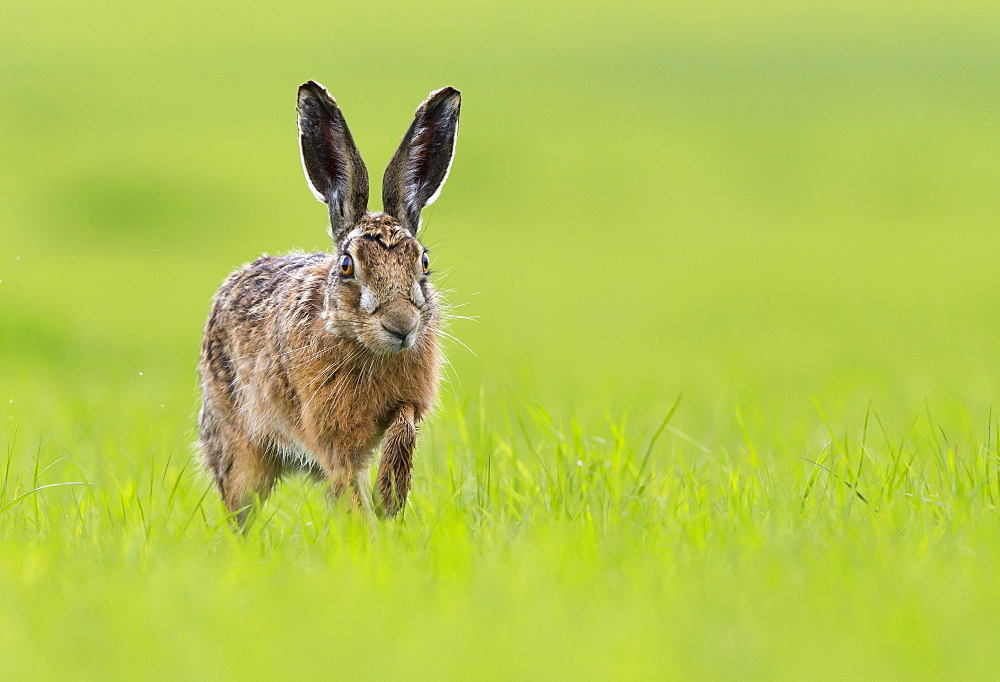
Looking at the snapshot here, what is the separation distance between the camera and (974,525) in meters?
5.01

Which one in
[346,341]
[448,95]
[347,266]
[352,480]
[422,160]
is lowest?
[352,480]

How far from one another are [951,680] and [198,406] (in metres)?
5.58

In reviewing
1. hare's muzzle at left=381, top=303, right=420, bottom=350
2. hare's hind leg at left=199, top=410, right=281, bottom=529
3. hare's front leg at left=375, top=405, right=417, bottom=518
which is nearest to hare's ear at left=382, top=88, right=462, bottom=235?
hare's muzzle at left=381, top=303, right=420, bottom=350

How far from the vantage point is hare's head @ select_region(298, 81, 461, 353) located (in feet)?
19.5

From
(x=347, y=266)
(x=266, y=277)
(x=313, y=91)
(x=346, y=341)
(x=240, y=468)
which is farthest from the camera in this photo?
(x=266, y=277)

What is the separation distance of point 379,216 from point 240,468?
1.73 meters

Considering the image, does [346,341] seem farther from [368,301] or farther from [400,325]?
[400,325]

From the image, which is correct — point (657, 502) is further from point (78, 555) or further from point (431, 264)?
point (78, 555)

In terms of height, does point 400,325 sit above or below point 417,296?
below

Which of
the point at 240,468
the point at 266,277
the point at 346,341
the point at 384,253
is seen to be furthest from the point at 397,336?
the point at 266,277

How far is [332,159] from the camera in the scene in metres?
6.67

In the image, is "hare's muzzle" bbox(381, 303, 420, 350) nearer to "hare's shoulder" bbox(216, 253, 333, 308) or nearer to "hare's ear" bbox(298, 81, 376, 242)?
"hare's ear" bbox(298, 81, 376, 242)

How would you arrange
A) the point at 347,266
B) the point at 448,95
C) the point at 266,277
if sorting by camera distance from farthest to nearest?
the point at 266,277, the point at 448,95, the point at 347,266

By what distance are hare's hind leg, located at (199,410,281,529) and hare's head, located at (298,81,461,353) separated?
1222 millimetres
